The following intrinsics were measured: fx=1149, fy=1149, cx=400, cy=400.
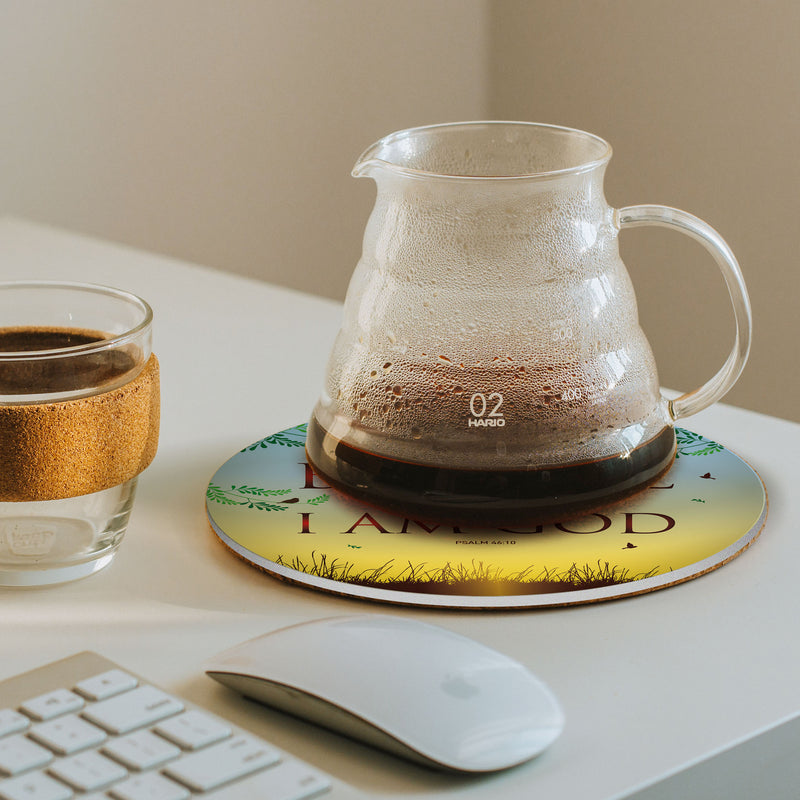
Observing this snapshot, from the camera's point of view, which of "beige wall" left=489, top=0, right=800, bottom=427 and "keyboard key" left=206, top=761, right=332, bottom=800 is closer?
"keyboard key" left=206, top=761, right=332, bottom=800

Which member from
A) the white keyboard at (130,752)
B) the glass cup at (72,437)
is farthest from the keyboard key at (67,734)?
the glass cup at (72,437)

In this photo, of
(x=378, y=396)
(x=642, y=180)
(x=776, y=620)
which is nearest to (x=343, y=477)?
(x=378, y=396)

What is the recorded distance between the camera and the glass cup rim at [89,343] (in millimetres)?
468

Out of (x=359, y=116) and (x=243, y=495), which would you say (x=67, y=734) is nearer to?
(x=243, y=495)

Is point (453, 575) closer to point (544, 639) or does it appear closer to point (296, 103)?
point (544, 639)

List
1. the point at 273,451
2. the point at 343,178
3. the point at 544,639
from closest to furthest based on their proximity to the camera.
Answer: the point at 544,639 < the point at 273,451 < the point at 343,178

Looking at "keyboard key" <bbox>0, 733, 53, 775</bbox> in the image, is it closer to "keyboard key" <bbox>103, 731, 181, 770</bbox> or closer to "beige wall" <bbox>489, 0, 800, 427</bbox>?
"keyboard key" <bbox>103, 731, 181, 770</bbox>

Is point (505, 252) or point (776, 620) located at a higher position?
point (505, 252)

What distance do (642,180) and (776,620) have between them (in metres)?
2.03

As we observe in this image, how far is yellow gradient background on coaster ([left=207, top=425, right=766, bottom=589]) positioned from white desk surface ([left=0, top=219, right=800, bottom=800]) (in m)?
0.01

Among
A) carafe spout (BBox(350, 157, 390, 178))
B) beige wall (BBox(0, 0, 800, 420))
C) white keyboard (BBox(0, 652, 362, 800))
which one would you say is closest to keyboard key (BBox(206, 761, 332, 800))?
white keyboard (BBox(0, 652, 362, 800))

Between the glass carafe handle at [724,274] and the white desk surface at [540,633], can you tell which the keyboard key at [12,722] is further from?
the glass carafe handle at [724,274]

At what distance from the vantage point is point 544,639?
1.48 feet

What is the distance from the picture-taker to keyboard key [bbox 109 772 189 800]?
0.34 meters
